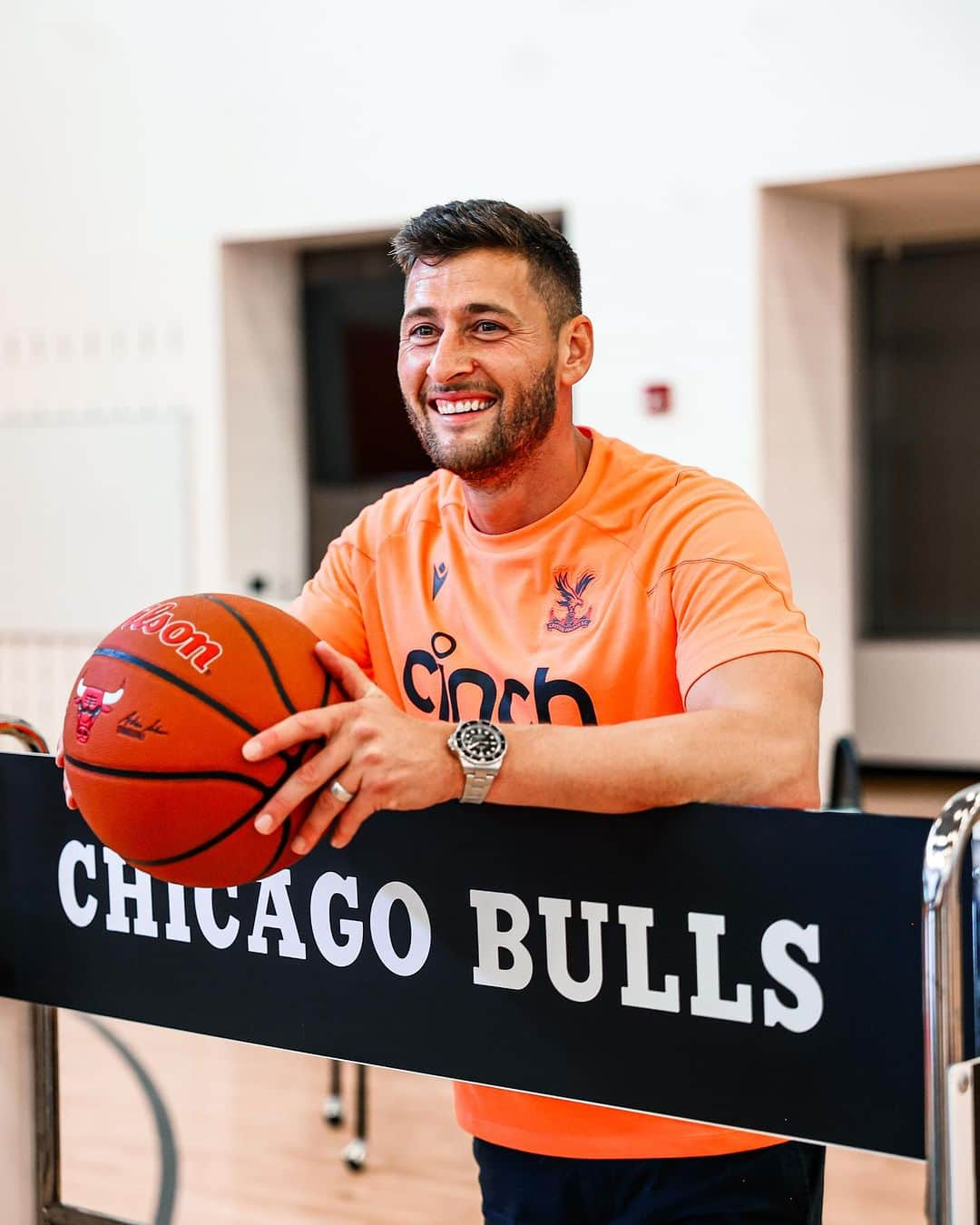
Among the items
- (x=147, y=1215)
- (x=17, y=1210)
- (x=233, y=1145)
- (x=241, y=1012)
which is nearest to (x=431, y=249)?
(x=241, y=1012)

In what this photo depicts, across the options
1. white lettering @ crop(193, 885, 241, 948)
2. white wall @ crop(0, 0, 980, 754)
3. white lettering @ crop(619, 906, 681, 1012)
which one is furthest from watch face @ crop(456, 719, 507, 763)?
white wall @ crop(0, 0, 980, 754)

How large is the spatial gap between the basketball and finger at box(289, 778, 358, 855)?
0.9 inches

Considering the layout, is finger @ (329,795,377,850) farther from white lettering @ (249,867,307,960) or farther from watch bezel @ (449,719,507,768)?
white lettering @ (249,867,307,960)

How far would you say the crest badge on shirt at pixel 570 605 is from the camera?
5.29ft

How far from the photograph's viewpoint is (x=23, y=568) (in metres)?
7.29

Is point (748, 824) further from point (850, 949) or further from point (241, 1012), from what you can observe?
point (241, 1012)

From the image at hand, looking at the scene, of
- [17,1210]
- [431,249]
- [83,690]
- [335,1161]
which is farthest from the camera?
[335,1161]

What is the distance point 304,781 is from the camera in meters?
1.21

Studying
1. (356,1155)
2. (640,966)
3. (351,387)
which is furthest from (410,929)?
(351,387)

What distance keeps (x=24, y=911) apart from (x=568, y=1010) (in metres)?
0.72

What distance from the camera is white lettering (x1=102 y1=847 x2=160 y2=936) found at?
5.30 ft

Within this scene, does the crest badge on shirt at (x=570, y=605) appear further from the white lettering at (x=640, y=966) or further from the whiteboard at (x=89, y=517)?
the whiteboard at (x=89, y=517)

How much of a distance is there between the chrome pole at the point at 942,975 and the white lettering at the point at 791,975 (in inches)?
4.1
